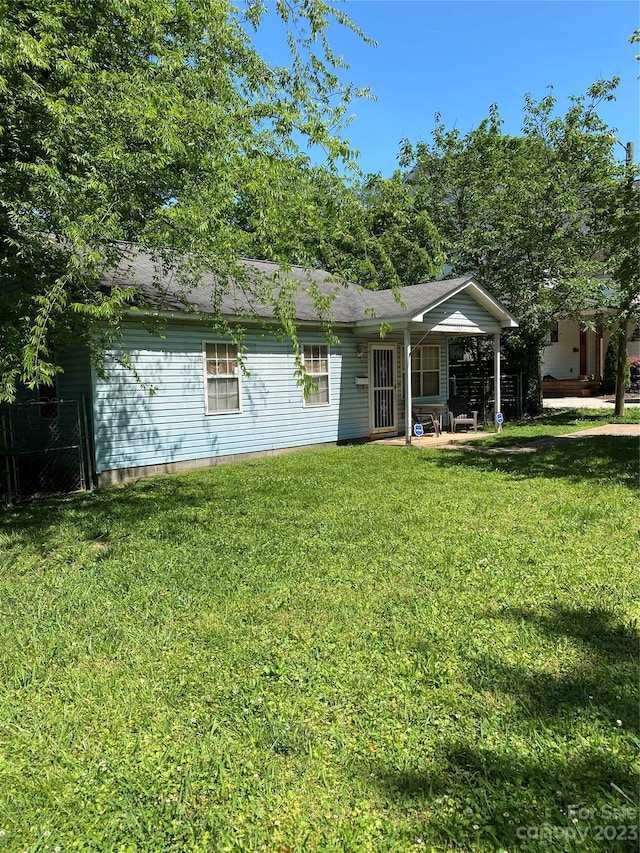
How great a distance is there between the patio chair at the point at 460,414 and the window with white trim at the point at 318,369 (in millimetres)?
4091

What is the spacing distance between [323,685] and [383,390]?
36.9 ft

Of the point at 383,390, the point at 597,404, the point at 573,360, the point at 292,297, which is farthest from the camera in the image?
the point at 573,360

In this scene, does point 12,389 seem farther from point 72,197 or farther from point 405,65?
point 405,65

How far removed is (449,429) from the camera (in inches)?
605

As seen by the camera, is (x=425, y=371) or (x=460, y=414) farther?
(x=460, y=414)

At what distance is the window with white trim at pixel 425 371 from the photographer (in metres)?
14.9

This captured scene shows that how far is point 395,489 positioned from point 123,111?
5419 mm

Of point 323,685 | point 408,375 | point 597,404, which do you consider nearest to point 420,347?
point 408,375

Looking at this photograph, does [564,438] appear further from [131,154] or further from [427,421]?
[131,154]

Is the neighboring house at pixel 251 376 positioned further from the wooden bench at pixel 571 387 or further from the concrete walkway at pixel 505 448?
the wooden bench at pixel 571 387

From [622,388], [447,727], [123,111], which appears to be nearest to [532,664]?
[447,727]

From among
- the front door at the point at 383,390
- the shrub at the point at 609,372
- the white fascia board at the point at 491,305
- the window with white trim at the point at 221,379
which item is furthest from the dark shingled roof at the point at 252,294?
the shrub at the point at 609,372

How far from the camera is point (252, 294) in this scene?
7.59 metres

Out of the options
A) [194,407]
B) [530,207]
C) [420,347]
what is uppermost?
[530,207]
